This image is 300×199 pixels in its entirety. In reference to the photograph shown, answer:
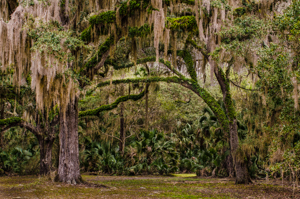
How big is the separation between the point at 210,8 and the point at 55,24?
512cm

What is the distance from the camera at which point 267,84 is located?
7.90m

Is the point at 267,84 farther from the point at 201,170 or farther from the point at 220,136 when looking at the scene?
the point at 201,170

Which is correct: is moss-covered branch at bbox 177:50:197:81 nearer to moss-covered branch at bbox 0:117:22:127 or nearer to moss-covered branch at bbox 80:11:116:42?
moss-covered branch at bbox 80:11:116:42

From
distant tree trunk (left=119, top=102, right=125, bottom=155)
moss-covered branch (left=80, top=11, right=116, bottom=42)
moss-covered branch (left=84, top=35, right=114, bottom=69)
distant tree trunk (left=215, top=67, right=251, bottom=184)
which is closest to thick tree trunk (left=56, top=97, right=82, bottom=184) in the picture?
moss-covered branch (left=84, top=35, right=114, bottom=69)

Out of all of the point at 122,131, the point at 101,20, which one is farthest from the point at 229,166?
the point at 101,20

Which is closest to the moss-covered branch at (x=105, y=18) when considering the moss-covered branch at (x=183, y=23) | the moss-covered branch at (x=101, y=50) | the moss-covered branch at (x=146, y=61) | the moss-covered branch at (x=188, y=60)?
the moss-covered branch at (x=101, y=50)

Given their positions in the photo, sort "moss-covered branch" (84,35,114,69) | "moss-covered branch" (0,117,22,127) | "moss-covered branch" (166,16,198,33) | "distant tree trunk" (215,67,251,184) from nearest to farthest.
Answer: "moss-covered branch" (166,16,198,33) → "moss-covered branch" (84,35,114,69) → "distant tree trunk" (215,67,251,184) → "moss-covered branch" (0,117,22,127)

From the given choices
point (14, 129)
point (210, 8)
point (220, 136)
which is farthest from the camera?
point (14, 129)

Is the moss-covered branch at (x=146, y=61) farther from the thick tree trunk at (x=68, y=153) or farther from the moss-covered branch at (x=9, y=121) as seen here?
the moss-covered branch at (x=9, y=121)

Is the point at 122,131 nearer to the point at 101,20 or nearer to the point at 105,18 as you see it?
the point at 101,20

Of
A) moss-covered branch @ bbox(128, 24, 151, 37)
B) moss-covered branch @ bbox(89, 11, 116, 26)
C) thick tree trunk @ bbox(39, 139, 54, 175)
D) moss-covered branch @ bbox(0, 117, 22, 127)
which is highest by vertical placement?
moss-covered branch @ bbox(89, 11, 116, 26)

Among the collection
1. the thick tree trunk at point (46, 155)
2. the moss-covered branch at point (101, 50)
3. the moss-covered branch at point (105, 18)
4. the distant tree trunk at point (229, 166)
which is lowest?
the distant tree trunk at point (229, 166)

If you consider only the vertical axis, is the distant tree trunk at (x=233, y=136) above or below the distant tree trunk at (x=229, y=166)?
above

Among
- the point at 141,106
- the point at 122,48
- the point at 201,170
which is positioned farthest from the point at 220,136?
the point at 122,48
